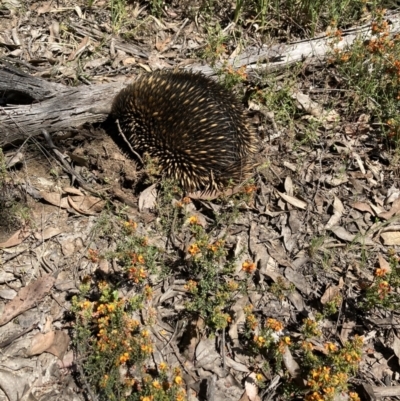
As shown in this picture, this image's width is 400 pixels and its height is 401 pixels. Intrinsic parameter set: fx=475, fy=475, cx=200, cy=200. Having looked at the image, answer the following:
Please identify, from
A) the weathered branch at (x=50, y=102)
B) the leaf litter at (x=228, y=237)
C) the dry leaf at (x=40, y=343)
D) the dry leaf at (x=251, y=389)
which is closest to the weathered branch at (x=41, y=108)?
the weathered branch at (x=50, y=102)

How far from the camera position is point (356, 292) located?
11.3ft

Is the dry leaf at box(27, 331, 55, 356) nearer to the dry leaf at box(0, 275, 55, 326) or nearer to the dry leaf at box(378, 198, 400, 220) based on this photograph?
the dry leaf at box(0, 275, 55, 326)

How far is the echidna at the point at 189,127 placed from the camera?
155 inches

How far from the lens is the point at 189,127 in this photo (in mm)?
4039

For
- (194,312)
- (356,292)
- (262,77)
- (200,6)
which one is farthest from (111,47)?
(356,292)

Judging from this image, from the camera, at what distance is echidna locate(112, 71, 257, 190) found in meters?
3.93

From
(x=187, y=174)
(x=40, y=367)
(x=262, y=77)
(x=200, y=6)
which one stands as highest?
(x=200, y=6)

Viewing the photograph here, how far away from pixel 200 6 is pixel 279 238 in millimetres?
3051

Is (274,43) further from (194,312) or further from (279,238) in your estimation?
(194,312)

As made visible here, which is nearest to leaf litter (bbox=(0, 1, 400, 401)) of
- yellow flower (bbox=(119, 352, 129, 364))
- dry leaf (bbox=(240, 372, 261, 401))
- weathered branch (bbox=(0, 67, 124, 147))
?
dry leaf (bbox=(240, 372, 261, 401))

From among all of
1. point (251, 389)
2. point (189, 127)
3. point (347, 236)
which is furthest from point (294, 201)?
point (251, 389)

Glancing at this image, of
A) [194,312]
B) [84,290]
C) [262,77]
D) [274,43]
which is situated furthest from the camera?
[274,43]

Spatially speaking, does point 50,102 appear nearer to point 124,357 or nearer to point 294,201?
point 294,201

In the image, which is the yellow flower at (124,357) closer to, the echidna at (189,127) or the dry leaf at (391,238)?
the echidna at (189,127)
